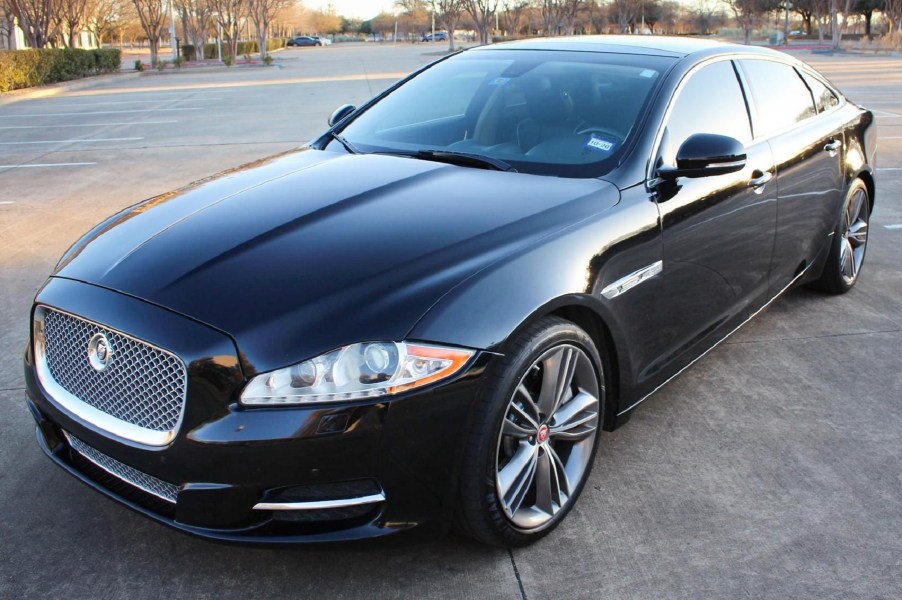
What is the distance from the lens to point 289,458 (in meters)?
2.28

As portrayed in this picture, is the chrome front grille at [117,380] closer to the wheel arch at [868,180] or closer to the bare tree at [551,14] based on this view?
the wheel arch at [868,180]

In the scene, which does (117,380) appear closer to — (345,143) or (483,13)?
(345,143)

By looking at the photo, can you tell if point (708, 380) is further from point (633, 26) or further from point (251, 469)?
point (633, 26)

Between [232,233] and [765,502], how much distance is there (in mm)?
2144

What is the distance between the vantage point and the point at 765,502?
311 centimetres

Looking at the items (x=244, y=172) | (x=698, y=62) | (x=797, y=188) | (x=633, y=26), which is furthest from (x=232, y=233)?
(x=633, y=26)

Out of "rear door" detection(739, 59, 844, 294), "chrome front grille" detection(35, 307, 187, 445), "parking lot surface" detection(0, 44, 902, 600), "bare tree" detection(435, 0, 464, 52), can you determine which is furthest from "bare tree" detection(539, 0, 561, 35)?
"chrome front grille" detection(35, 307, 187, 445)

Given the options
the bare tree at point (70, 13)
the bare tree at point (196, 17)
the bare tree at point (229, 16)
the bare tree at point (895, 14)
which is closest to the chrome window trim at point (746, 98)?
the bare tree at point (70, 13)

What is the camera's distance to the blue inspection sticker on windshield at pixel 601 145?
3.43m

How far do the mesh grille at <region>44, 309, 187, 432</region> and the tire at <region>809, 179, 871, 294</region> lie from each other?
4049mm

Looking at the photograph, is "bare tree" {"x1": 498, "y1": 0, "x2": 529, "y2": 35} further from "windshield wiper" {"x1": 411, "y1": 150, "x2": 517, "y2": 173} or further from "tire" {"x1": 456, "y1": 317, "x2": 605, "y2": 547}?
"tire" {"x1": 456, "y1": 317, "x2": 605, "y2": 547}

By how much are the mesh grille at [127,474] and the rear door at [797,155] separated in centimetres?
307

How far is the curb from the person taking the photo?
22.4 m

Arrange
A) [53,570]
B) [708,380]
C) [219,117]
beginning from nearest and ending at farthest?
[53,570], [708,380], [219,117]
